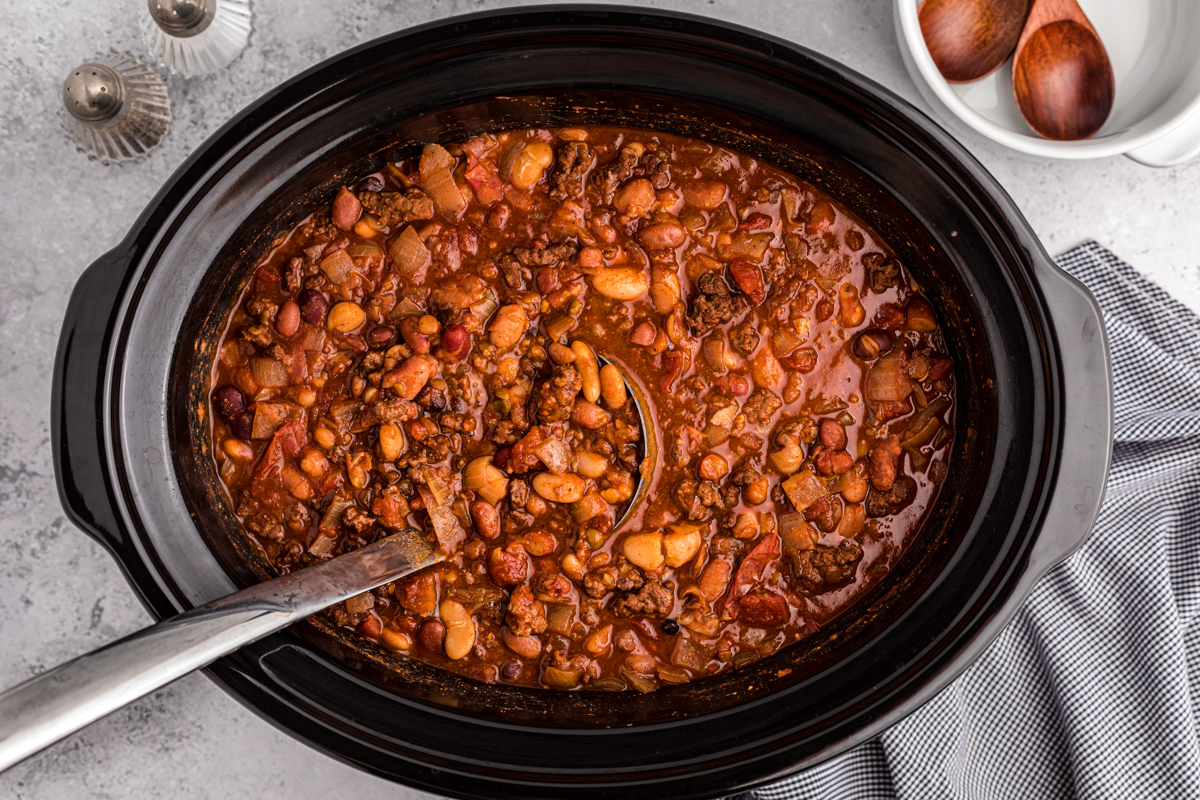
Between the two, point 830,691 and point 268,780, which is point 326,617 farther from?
point 830,691

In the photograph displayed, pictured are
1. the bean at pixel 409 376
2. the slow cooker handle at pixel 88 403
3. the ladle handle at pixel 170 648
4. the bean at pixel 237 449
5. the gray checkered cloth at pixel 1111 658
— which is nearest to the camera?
the ladle handle at pixel 170 648

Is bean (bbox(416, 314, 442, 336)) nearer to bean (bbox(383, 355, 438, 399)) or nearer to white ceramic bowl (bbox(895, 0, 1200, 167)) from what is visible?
bean (bbox(383, 355, 438, 399))

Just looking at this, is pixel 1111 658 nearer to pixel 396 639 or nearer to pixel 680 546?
pixel 680 546

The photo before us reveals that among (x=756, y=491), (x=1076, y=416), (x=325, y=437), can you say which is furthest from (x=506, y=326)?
(x=1076, y=416)

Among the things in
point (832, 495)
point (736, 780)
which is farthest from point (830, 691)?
point (832, 495)

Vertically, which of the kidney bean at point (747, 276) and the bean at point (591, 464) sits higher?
the kidney bean at point (747, 276)

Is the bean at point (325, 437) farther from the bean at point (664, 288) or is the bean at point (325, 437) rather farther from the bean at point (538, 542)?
the bean at point (664, 288)

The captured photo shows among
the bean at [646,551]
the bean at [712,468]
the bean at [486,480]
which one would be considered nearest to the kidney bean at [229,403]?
the bean at [486,480]
